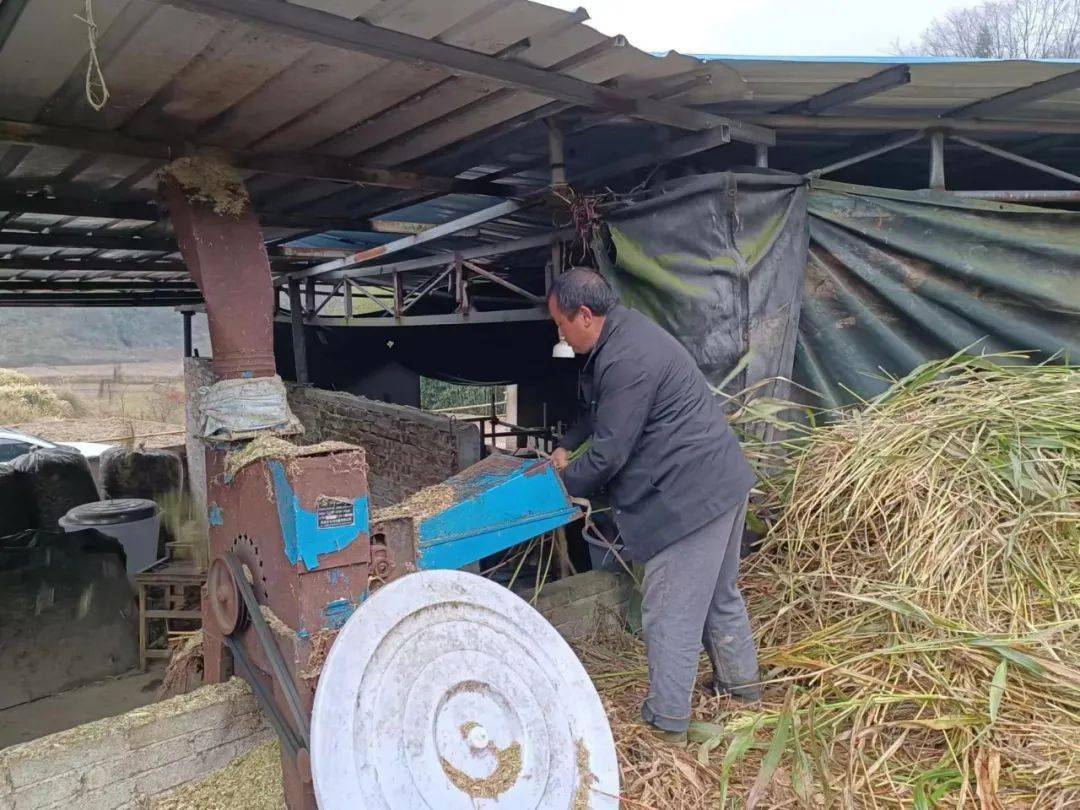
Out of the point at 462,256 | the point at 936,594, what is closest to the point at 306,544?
the point at 936,594

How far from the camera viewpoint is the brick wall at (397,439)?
545cm

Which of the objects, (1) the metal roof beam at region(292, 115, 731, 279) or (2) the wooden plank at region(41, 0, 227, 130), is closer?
(2) the wooden plank at region(41, 0, 227, 130)

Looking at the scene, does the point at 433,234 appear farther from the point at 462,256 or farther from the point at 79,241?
the point at 79,241

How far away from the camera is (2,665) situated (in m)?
5.63

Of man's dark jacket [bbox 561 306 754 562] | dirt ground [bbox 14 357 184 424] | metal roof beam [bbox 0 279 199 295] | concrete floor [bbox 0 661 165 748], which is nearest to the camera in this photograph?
man's dark jacket [bbox 561 306 754 562]

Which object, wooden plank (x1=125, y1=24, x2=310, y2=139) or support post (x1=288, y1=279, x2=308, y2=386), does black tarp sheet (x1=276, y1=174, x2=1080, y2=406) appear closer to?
wooden plank (x1=125, y1=24, x2=310, y2=139)

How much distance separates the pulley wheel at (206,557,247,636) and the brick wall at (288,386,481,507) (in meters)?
2.78

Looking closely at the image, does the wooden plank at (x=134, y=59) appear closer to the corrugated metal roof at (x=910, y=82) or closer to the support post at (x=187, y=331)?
the corrugated metal roof at (x=910, y=82)

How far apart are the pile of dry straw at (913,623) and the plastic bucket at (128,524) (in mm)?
6248

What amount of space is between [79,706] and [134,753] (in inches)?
159

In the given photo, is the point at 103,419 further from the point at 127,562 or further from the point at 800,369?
the point at 800,369

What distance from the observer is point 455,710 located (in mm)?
2186

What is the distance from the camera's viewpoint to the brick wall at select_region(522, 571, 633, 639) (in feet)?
11.6

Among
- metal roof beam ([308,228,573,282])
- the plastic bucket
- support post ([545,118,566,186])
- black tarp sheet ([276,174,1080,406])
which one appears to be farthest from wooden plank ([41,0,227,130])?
the plastic bucket
